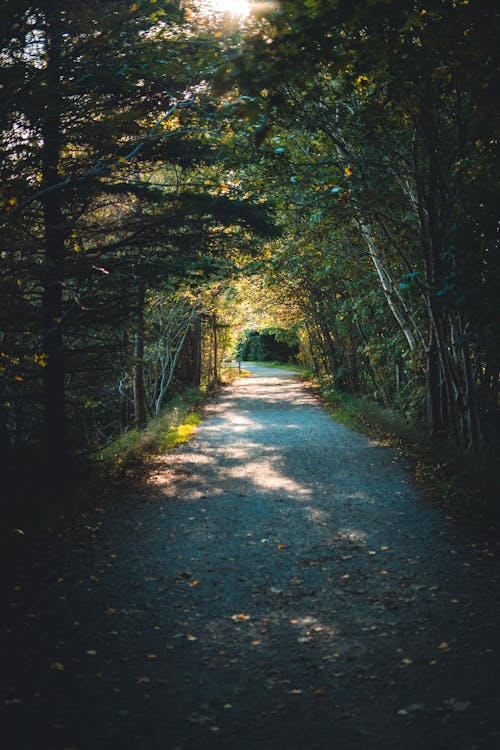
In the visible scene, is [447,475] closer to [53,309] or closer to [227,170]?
[53,309]

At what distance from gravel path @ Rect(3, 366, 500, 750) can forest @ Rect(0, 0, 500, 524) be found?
233cm

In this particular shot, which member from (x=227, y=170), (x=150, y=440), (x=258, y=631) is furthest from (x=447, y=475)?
(x=227, y=170)

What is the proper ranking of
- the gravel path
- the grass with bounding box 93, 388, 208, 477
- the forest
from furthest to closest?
the grass with bounding box 93, 388, 208, 477 < the forest < the gravel path

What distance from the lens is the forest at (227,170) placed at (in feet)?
16.4

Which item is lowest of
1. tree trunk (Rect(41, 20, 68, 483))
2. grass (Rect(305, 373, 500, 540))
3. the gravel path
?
the gravel path

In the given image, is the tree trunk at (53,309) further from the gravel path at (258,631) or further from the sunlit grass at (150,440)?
the gravel path at (258,631)

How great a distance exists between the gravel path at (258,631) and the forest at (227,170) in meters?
2.33

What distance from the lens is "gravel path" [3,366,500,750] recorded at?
351 centimetres

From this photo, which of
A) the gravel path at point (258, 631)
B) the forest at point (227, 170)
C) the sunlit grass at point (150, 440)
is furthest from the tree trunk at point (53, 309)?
the gravel path at point (258, 631)

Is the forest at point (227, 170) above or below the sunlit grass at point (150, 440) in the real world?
above

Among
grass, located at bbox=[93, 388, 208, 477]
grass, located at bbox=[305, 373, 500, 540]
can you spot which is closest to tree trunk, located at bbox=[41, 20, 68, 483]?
grass, located at bbox=[93, 388, 208, 477]

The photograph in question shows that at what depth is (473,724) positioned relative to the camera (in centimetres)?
342

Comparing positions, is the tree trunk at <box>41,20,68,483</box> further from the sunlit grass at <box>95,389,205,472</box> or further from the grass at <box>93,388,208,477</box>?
the sunlit grass at <box>95,389,205,472</box>

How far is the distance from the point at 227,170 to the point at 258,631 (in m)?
9.27
